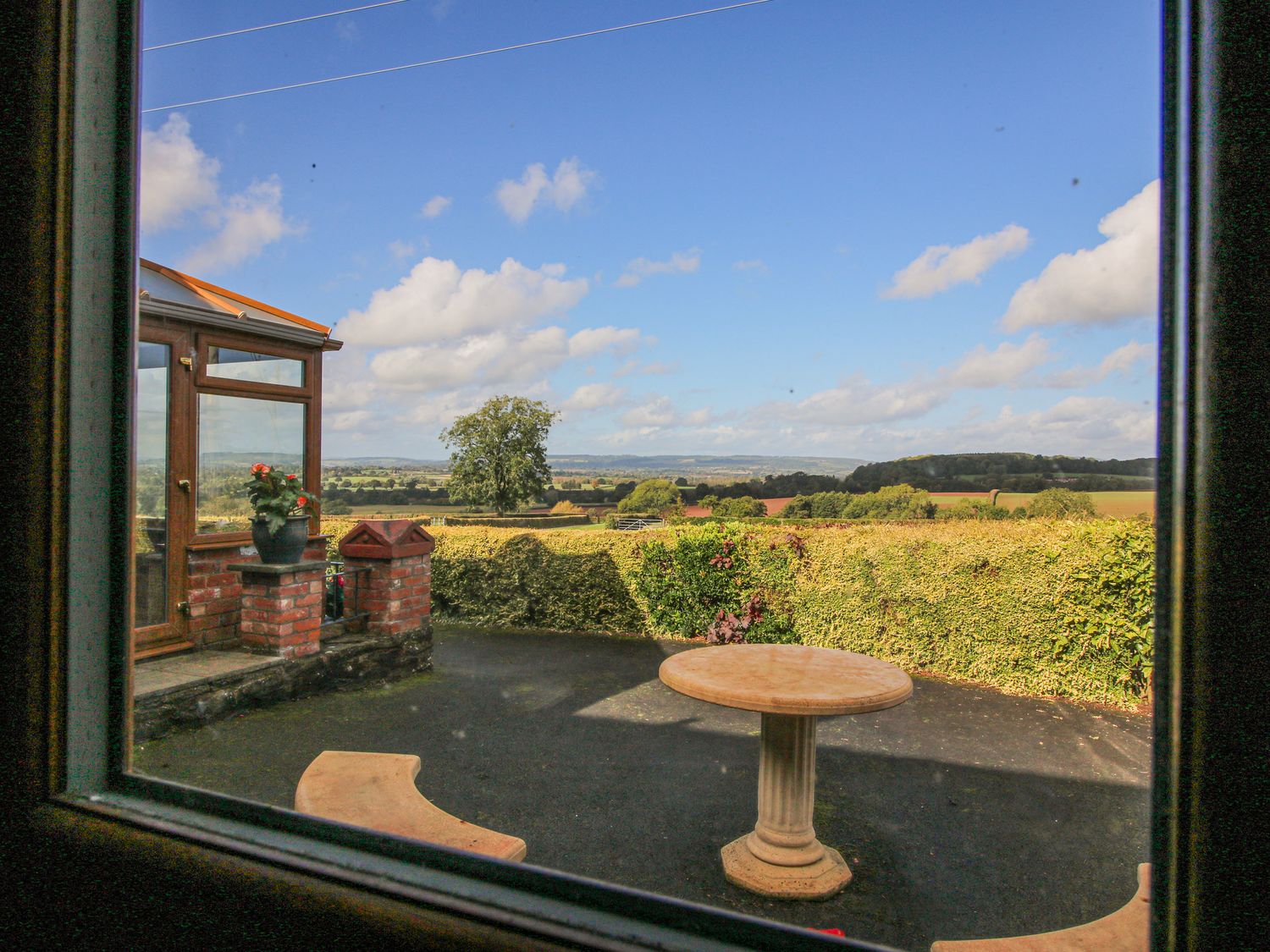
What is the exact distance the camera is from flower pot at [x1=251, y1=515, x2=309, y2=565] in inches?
194

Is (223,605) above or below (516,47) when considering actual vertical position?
below

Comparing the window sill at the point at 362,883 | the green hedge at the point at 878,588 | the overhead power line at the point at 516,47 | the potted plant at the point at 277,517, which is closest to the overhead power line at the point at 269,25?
the overhead power line at the point at 516,47

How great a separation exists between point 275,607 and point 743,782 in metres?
3.27

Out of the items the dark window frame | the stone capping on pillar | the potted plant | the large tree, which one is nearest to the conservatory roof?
the potted plant

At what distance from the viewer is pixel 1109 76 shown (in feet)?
5.03

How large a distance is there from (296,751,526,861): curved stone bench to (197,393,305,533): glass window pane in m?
2.97

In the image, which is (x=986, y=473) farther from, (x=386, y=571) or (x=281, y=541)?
(x=281, y=541)

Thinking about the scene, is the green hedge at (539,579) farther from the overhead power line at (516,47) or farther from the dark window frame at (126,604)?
the dark window frame at (126,604)

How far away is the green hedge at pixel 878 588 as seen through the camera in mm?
5230

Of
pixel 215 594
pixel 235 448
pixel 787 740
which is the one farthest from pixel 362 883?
pixel 235 448

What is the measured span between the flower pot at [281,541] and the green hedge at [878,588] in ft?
10.2

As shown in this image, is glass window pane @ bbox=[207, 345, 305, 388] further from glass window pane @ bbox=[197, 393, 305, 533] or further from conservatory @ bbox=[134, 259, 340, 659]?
glass window pane @ bbox=[197, 393, 305, 533]

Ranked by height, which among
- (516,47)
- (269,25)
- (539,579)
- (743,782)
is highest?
(516,47)

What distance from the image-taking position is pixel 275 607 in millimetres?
4848
